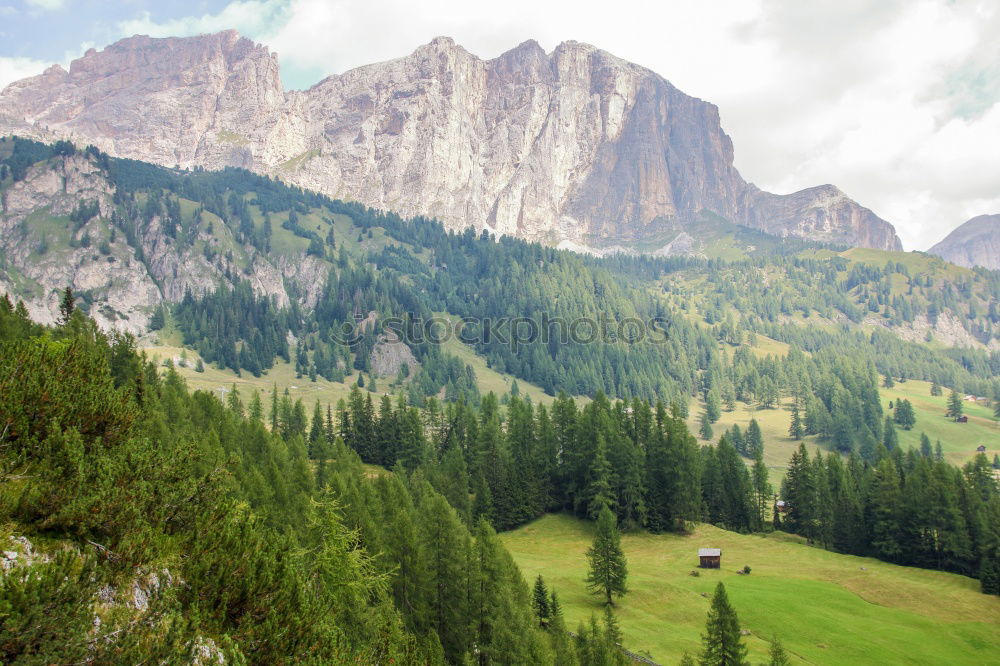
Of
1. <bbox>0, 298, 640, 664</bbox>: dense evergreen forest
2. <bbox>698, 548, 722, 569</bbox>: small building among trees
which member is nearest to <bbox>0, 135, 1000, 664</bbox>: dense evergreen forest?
<bbox>0, 298, 640, 664</bbox>: dense evergreen forest

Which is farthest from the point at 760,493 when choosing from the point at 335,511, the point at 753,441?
the point at 753,441

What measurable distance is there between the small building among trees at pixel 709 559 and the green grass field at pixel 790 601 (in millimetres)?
1166

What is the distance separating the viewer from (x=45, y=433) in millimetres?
18938

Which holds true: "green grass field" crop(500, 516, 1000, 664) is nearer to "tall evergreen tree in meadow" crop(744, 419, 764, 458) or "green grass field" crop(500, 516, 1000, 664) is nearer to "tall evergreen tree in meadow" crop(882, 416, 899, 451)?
"tall evergreen tree in meadow" crop(744, 419, 764, 458)

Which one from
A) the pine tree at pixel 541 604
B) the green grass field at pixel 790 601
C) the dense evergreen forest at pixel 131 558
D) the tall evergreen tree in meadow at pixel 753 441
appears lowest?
the green grass field at pixel 790 601

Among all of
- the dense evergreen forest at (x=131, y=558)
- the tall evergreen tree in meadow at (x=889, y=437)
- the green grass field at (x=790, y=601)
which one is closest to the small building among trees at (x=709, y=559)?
the green grass field at (x=790, y=601)

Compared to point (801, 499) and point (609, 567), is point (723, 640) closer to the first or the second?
point (609, 567)

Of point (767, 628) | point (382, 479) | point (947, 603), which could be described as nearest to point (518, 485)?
point (382, 479)

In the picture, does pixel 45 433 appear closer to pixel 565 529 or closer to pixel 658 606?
pixel 658 606

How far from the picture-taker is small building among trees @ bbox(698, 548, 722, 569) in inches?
3034

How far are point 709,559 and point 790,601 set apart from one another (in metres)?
13.0

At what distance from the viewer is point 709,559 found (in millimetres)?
77375

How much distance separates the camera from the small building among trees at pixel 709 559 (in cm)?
7706

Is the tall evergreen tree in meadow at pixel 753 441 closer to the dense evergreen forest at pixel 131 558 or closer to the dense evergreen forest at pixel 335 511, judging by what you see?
the dense evergreen forest at pixel 335 511
